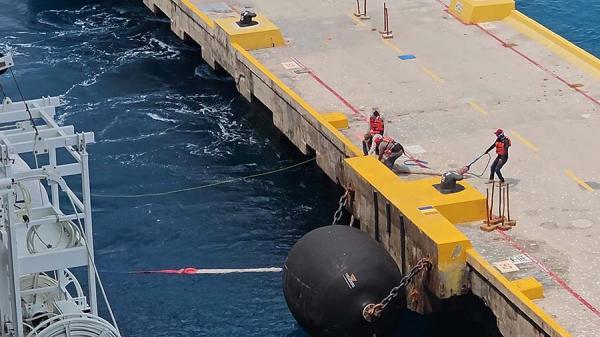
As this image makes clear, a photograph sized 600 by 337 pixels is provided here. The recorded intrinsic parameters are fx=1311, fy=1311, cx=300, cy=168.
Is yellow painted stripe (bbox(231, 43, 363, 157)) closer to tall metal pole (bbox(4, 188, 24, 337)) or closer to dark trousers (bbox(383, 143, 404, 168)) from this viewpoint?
dark trousers (bbox(383, 143, 404, 168))

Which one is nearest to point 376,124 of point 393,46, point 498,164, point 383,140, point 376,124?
point 376,124

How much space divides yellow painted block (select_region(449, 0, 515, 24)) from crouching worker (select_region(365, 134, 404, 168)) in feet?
47.3

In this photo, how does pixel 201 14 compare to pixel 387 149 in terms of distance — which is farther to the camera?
pixel 201 14

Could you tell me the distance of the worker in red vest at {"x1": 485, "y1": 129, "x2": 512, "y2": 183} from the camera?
36750 millimetres

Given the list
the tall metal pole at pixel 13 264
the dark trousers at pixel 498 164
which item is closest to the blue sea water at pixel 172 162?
the dark trousers at pixel 498 164

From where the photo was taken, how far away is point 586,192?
3725 centimetres

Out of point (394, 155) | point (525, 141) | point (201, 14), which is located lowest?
point (525, 141)

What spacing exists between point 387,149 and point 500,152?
3256mm

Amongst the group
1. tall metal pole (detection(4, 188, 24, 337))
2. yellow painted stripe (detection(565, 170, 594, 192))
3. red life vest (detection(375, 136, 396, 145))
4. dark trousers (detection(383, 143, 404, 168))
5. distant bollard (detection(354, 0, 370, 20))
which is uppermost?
tall metal pole (detection(4, 188, 24, 337))

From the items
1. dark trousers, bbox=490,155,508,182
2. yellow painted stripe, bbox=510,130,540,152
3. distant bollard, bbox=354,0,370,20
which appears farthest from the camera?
distant bollard, bbox=354,0,370,20

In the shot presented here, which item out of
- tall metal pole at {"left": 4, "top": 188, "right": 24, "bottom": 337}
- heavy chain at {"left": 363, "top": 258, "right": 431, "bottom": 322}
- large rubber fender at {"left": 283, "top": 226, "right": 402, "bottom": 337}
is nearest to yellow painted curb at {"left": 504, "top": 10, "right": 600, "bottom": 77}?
heavy chain at {"left": 363, "top": 258, "right": 431, "bottom": 322}

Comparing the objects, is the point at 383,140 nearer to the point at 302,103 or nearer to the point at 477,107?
the point at 302,103

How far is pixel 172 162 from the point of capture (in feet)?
148

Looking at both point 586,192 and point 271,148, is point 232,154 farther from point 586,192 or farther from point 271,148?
point 586,192
